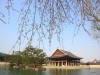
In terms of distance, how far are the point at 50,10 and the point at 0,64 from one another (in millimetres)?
47069

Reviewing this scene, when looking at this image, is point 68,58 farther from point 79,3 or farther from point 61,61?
point 79,3

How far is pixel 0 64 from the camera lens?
154ft

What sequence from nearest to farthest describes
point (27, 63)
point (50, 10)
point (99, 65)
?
1. point (50, 10)
2. point (27, 63)
3. point (99, 65)

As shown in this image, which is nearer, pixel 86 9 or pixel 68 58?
pixel 86 9

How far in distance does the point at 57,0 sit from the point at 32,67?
39.8 m

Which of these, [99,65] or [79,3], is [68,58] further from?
[79,3]

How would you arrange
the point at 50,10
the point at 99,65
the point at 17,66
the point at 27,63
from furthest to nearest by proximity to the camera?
the point at 99,65 → the point at 17,66 → the point at 27,63 → the point at 50,10

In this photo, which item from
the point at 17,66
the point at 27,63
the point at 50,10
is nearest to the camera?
the point at 50,10

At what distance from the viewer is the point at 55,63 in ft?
155

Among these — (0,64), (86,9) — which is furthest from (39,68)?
(86,9)

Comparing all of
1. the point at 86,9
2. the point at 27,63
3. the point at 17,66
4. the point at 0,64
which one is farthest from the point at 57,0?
the point at 0,64

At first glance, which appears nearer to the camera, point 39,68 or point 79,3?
point 79,3

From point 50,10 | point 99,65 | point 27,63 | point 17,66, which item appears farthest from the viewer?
point 99,65

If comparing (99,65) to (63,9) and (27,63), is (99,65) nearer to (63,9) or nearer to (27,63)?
(27,63)
